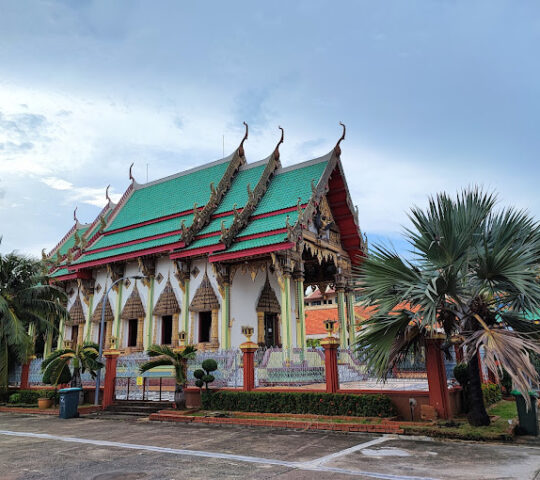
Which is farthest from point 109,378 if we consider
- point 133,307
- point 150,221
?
point 150,221

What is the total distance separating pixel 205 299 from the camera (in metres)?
19.4

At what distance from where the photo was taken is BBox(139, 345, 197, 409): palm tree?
44.8ft

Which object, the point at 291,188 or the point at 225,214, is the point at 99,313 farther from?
the point at 291,188

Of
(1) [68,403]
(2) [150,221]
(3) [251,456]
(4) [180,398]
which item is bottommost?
(3) [251,456]

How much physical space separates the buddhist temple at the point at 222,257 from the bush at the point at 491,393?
6047 mm

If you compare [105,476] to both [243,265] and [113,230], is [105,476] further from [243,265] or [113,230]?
[113,230]

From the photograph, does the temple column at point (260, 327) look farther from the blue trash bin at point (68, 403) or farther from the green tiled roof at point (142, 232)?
the blue trash bin at point (68, 403)

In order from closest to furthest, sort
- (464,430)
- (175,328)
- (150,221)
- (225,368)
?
(464,430) < (225,368) < (175,328) < (150,221)

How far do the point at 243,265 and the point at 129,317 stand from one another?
21.6ft

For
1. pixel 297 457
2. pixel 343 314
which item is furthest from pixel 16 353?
pixel 297 457

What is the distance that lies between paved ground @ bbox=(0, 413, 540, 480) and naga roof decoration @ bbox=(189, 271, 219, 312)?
27.3 ft

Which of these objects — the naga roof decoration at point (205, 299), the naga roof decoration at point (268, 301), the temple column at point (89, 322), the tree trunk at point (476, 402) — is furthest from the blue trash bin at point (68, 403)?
the tree trunk at point (476, 402)

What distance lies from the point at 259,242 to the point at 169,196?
8663 mm

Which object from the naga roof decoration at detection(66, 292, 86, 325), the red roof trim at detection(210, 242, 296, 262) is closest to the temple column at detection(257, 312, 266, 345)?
the red roof trim at detection(210, 242, 296, 262)
